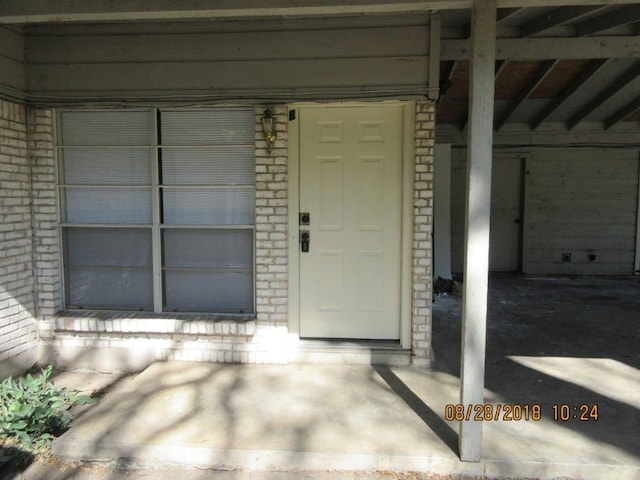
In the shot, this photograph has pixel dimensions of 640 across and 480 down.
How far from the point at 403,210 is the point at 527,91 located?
374 cm

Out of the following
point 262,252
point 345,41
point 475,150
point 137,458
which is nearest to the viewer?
point 475,150

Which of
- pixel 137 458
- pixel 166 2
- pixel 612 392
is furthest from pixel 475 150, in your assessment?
pixel 137 458

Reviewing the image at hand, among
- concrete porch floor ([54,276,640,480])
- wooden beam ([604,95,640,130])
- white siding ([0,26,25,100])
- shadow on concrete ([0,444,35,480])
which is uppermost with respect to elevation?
wooden beam ([604,95,640,130])

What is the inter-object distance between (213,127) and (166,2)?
123 cm

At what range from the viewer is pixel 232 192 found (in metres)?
3.88

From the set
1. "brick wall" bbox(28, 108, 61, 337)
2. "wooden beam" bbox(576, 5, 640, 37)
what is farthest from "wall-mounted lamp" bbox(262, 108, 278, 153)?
"wooden beam" bbox(576, 5, 640, 37)

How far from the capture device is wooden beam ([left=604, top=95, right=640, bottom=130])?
6.90 meters

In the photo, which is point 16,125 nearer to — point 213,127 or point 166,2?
point 213,127

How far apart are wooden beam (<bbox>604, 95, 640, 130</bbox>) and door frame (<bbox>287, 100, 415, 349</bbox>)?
17.1ft

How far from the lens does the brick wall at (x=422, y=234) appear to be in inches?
142

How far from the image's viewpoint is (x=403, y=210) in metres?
3.78

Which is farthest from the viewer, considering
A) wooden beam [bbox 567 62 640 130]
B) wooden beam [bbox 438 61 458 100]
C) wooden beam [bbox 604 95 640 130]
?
wooden beam [bbox 604 95 640 130]

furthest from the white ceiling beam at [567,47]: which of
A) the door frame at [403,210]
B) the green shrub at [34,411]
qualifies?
the green shrub at [34,411]

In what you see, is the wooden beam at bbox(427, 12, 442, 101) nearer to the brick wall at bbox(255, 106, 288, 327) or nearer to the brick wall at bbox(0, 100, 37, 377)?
the brick wall at bbox(255, 106, 288, 327)
